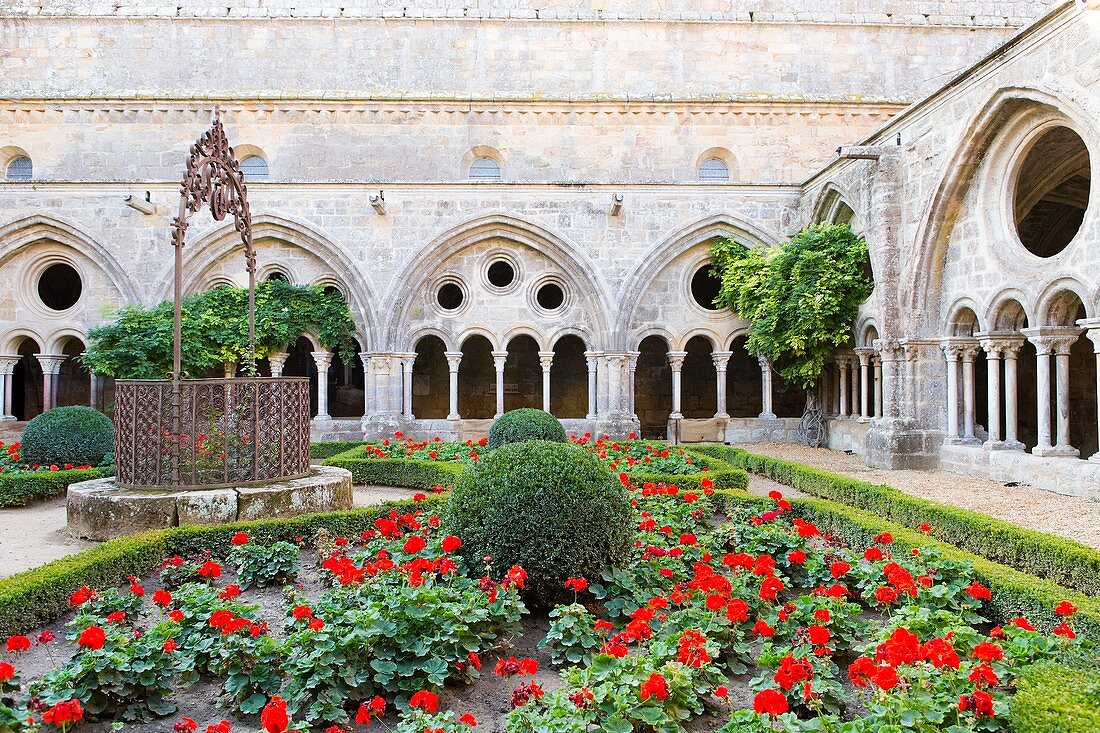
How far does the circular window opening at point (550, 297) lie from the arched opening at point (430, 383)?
3.35 m

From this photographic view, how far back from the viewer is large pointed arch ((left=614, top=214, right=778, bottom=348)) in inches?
551

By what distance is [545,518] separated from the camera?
13.7 ft

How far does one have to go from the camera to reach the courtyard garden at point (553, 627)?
2.79 m

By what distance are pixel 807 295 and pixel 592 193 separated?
14.4 ft

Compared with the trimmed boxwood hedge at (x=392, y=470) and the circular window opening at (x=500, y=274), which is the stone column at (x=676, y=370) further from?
the trimmed boxwood hedge at (x=392, y=470)

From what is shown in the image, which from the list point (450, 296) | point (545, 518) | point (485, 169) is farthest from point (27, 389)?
point (545, 518)

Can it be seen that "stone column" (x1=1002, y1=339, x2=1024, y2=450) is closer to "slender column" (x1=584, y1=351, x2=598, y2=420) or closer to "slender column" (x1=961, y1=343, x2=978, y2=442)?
"slender column" (x1=961, y1=343, x2=978, y2=442)

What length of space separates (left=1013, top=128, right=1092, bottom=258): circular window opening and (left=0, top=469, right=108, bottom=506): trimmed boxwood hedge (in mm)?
11945

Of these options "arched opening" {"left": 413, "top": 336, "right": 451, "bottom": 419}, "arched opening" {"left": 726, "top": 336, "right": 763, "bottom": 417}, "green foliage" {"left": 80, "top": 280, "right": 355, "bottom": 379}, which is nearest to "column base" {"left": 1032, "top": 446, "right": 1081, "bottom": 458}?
"arched opening" {"left": 726, "top": 336, "right": 763, "bottom": 417}

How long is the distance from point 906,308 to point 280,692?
32.4 feet

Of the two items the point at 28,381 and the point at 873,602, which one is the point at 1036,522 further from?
the point at 28,381

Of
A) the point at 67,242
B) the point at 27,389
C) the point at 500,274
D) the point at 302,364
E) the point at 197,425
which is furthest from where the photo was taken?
the point at 302,364

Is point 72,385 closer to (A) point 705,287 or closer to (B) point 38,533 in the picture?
(B) point 38,533

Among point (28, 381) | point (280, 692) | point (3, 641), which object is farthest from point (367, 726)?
point (28, 381)
